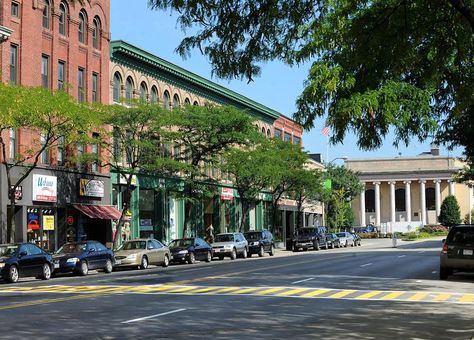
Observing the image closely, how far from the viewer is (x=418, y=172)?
423ft

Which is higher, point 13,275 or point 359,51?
point 359,51

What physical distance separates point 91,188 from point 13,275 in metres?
15.9

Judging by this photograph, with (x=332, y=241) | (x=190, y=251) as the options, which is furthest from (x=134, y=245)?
(x=332, y=241)

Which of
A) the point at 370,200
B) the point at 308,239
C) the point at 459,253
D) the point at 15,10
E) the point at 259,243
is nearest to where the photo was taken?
the point at 459,253

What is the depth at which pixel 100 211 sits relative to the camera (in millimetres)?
40000

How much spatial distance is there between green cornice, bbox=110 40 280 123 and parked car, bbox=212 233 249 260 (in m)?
9.93

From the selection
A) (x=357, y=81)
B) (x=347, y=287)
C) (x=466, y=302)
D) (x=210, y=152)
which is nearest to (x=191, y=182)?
(x=210, y=152)

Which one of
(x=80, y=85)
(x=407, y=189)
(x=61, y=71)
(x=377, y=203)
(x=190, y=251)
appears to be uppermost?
(x=61, y=71)

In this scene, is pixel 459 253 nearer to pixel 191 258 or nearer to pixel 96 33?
pixel 191 258

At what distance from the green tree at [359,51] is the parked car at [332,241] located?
4691 centimetres

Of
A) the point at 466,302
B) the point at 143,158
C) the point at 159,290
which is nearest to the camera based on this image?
the point at 466,302

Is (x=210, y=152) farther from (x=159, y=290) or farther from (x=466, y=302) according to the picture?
(x=466, y=302)

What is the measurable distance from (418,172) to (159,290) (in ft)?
382

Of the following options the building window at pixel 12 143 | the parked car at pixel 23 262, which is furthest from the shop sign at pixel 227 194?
the parked car at pixel 23 262
